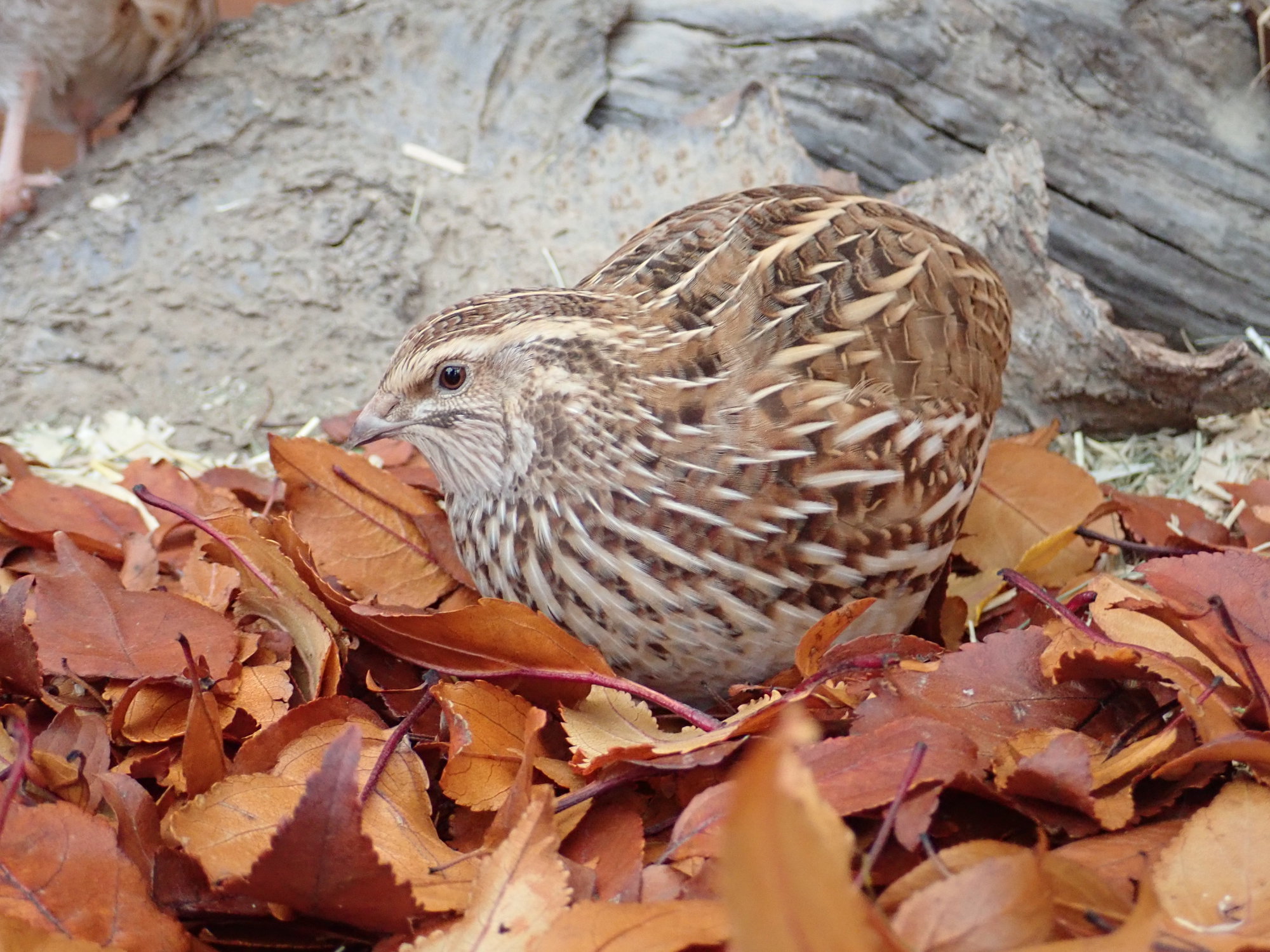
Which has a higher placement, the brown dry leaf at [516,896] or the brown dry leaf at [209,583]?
the brown dry leaf at [516,896]

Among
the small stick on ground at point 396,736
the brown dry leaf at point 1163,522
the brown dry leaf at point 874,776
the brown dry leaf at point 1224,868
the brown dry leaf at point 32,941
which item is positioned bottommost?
the brown dry leaf at point 1163,522

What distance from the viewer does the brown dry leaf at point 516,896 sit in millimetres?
1275

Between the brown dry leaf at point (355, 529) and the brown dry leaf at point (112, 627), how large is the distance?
→ 303 mm

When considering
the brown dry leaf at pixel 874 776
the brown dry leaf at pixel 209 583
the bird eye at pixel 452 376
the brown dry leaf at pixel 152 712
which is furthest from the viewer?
the brown dry leaf at pixel 209 583

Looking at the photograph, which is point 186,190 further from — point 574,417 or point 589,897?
point 589,897

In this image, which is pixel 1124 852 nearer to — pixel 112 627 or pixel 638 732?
pixel 638 732

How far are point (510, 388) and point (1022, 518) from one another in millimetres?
1083

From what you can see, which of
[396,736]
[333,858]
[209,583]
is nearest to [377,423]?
[209,583]

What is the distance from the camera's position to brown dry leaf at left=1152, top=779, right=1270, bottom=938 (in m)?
1.25

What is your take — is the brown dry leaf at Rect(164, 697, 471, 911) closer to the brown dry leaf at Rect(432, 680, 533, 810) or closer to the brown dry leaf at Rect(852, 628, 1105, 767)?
the brown dry leaf at Rect(432, 680, 533, 810)

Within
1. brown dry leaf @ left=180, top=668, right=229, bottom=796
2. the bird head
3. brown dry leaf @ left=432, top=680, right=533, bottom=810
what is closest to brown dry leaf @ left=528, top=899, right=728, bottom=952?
brown dry leaf @ left=432, top=680, right=533, bottom=810

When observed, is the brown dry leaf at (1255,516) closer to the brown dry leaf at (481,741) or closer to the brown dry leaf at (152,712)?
the brown dry leaf at (481,741)

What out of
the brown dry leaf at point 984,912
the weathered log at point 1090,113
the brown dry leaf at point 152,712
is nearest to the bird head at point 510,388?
the brown dry leaf at point 152,712

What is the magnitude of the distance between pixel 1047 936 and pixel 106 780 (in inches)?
47.7
